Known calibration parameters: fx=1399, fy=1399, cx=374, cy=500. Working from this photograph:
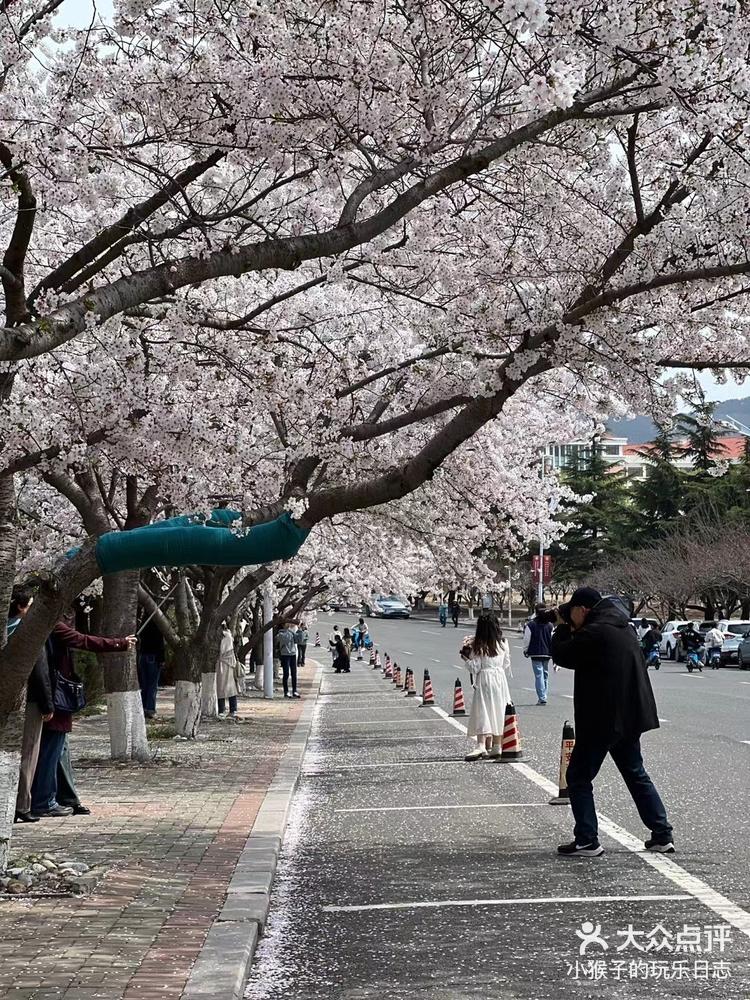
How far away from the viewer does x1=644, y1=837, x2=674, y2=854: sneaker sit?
9398 millimetres

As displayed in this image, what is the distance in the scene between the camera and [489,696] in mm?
15961

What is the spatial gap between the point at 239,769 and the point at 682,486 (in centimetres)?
5978

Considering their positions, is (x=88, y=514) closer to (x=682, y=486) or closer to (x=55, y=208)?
(x=55, y=208)

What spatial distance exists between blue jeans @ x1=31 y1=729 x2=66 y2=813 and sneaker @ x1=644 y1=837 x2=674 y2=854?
5.03 meters

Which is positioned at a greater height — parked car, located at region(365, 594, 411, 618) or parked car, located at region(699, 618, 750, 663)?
parked car, located at region(365, 594, 411, 618)

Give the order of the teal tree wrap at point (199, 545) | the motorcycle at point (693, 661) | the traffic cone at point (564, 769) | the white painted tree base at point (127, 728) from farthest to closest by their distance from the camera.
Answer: the motorcycle at point (693, 661)
the white painted tree base at point (127, 728)
the traffic cone at point (564, 769)
the teal tree wrap at point (199, 545)

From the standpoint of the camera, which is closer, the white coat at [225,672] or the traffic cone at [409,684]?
the white coat at [225,672]

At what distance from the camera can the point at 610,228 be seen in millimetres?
11461

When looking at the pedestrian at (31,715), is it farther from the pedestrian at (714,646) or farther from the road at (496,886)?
the pedestrian at (714,646)

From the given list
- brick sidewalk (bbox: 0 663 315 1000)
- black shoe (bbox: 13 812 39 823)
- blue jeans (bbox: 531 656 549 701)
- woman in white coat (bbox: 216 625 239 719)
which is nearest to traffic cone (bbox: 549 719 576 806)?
brick sidewalk (bbox: 0 663 315 1000)

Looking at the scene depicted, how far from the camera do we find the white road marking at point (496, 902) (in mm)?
7887

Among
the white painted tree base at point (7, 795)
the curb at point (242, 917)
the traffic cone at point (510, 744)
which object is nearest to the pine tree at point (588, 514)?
the traffic cone at point (510, 744)

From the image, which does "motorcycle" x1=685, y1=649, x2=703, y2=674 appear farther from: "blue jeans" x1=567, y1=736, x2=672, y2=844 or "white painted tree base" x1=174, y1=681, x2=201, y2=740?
"blue jeans" x1=567, y1=736, x2=672, y2=844

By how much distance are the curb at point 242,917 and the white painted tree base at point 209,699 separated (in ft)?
40.0
